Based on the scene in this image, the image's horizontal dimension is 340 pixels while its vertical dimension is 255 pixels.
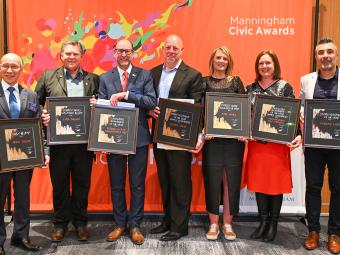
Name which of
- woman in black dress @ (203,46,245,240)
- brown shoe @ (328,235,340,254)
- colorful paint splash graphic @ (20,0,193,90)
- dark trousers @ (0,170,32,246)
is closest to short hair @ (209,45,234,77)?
woman in black dress @ (203,46,245,240)

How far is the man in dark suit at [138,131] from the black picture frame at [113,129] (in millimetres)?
96

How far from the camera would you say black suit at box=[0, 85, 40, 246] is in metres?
2.99

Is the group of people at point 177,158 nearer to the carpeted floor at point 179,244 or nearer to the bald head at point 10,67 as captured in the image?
→ the carpeted floor at point 179,244

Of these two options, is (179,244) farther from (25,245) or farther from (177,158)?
(25,245)

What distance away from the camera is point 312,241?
3348 millimetres

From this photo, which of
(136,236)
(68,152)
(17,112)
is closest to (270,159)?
(136,236)

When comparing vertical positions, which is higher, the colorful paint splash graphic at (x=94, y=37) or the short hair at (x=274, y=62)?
the colorful paint splash graphic at (x=94, y=37)

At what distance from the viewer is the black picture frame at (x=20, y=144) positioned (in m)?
2.88

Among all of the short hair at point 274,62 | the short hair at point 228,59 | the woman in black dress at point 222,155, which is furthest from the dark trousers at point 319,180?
the short hair at point 228,59

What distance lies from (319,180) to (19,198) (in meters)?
2.59

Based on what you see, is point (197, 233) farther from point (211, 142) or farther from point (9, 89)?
point (9, 89)

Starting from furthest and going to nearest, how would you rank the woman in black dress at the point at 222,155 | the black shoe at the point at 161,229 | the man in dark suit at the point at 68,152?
the black shoe at the point at 161,229, the woman in black dress at the point at 222,155, the man in dark suit at the point at 68,152

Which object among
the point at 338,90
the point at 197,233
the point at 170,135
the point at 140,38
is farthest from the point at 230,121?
the point at 140,38

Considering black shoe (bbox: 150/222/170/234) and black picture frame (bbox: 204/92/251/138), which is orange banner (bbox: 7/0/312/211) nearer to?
black picture frame (bbox: 204/92/251/138)
